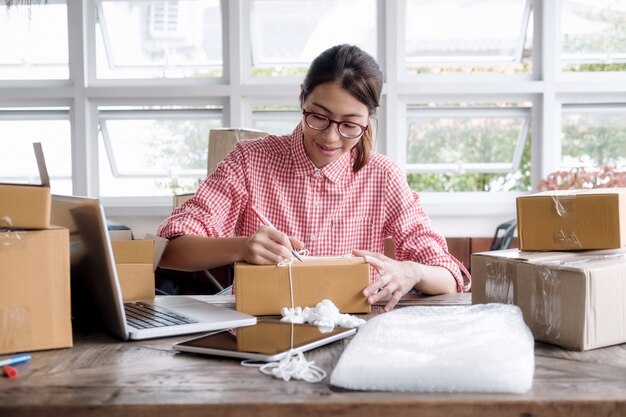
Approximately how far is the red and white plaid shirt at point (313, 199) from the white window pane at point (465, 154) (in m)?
1.70

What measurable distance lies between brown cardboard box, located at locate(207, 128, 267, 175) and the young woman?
0.81 metres

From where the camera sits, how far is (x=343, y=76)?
172cm

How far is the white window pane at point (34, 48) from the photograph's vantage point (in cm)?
355

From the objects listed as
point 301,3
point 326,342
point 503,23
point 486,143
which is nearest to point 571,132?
point 486,143

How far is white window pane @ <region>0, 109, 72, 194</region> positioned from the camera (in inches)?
143

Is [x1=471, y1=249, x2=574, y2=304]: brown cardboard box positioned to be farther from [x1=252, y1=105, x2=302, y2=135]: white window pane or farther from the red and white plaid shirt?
[x1=252, y1=105, x2=302, y2=135]: white window pane

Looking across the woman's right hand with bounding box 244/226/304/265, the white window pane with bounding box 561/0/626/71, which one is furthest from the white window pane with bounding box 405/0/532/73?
the woman's right hand with bounding box 244/226/304/265

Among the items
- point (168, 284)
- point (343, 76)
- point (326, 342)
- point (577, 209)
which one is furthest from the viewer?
point (168, 284)

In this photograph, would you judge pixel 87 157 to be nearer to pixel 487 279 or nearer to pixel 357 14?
pixel 357 14

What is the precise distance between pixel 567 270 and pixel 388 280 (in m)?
0.42

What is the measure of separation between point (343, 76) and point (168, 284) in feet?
4.74

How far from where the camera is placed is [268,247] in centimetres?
133

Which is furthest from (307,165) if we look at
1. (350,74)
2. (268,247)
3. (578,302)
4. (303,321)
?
(578,302)

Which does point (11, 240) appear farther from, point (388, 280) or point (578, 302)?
point (578, 302)
